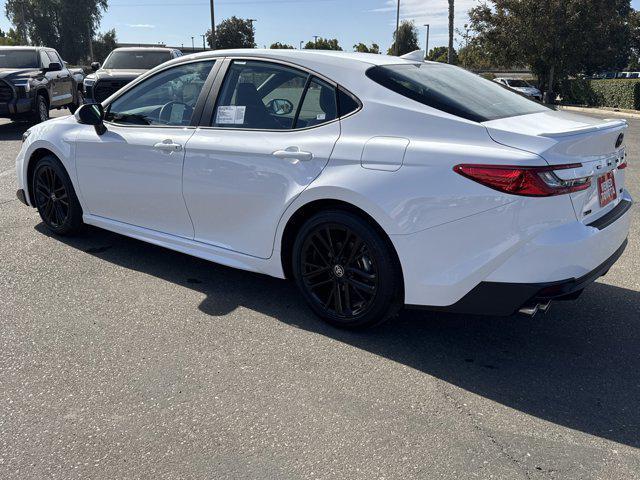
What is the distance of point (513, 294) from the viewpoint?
3.02 m

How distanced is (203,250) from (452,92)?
6.43 feet

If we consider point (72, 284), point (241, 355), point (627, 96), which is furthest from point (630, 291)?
point (627, 96)

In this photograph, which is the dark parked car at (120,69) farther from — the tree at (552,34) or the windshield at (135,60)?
the tree at (552,34)

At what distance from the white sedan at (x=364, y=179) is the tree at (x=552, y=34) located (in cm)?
3132

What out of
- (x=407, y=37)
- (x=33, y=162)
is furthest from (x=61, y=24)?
(x=33, y=162)

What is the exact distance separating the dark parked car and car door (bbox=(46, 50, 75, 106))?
580mm

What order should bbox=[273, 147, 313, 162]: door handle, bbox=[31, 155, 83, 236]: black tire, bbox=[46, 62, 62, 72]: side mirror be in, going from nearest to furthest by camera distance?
bbox=[273, 147, 313, 162]: door handle → bbox=[31, 155, 83, 236]: black tire → bbox=[46, 62, 62, 72]: side mirror

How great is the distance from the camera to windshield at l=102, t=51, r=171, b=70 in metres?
15.1

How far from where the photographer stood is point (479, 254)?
3047 mm

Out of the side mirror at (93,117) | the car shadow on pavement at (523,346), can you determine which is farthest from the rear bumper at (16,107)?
the car shadow on pavement at (523,346)

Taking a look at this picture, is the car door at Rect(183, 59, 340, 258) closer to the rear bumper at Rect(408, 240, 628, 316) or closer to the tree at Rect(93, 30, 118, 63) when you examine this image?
the rear bumper at Rect(408, 240, 628, 316)

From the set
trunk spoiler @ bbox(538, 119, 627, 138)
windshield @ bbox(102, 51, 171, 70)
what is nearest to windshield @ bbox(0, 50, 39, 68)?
windshield @ bbox(102, 51, 171, 70)

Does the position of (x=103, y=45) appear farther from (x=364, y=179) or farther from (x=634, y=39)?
(x=364, y=179)

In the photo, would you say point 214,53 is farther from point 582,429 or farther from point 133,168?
point 582,429
